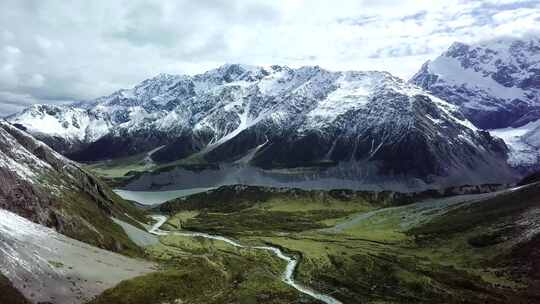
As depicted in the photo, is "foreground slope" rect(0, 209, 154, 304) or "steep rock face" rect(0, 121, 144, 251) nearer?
"foreground slope" rect(0, 209, 154, 304)

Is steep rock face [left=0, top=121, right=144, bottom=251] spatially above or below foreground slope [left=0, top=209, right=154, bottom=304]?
above

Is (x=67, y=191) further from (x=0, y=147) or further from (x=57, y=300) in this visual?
(x=57, y=300)

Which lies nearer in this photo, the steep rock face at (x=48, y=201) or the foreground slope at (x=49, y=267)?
the foreground slope at (x=49, y=267)

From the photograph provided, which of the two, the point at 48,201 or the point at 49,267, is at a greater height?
the point at 48,201

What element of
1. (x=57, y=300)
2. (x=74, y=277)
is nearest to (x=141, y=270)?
(x=74, y=277)

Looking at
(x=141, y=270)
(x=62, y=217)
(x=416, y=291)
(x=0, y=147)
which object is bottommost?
(x=416, y=291)

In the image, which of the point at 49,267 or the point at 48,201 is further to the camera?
the point at 48,201

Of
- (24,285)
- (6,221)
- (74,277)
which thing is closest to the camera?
(24,285)

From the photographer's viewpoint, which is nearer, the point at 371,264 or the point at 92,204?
the point at 371,264

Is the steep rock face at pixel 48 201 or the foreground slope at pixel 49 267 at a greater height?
the steep rock face at pixel 48 201

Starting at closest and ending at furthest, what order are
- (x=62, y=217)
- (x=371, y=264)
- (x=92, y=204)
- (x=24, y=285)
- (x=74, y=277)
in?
(x=24, y=285) → (x=74, y=277) → (x=62, y=217) → (x=371, y=264) → (x=92, y=204)

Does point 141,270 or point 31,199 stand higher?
point 31,199
